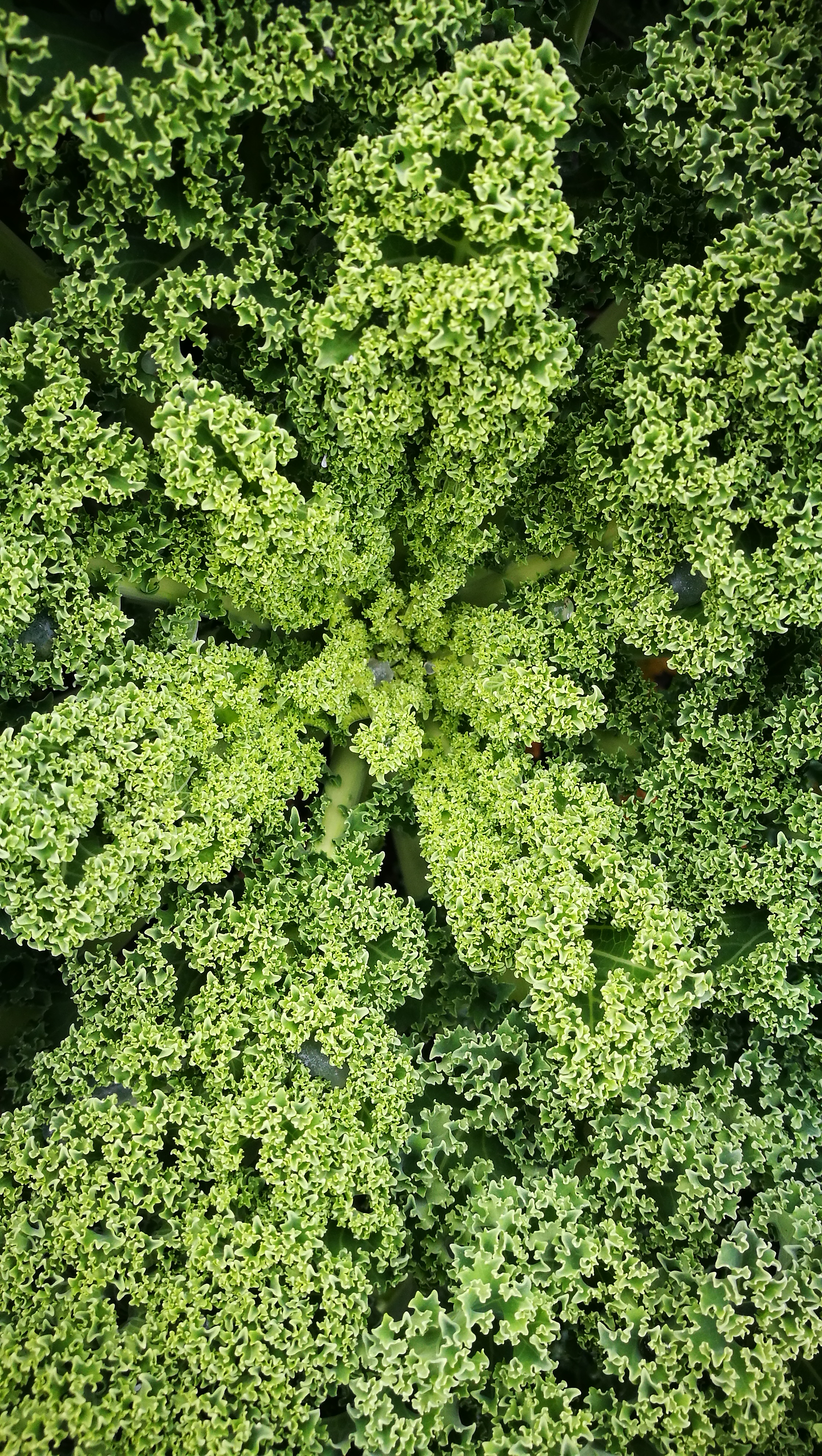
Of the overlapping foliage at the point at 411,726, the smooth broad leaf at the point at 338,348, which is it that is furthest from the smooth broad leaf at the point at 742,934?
the smooth broad leaf at the point at 338,348

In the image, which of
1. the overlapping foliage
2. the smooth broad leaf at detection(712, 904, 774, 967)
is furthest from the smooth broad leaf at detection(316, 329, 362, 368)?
the smooth broad leaf at detection(712, 904, 774, 967)

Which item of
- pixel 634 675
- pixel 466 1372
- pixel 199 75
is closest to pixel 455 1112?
pixel 466 1372

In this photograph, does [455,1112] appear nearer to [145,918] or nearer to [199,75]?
[145,918]

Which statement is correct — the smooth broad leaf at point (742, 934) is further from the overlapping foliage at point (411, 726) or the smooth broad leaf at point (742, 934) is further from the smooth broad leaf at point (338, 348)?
the smooth broad leaf at point (338, 348)

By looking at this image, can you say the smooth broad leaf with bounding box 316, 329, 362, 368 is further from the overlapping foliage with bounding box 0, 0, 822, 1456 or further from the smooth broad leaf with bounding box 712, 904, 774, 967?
the smooth broad leaf with bounding box 712, 904, 774, 967

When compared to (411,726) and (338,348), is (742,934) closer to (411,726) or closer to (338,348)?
(411,726)

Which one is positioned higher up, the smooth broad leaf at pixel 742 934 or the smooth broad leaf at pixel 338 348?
the smooth broad leaf at pixel 338 348
